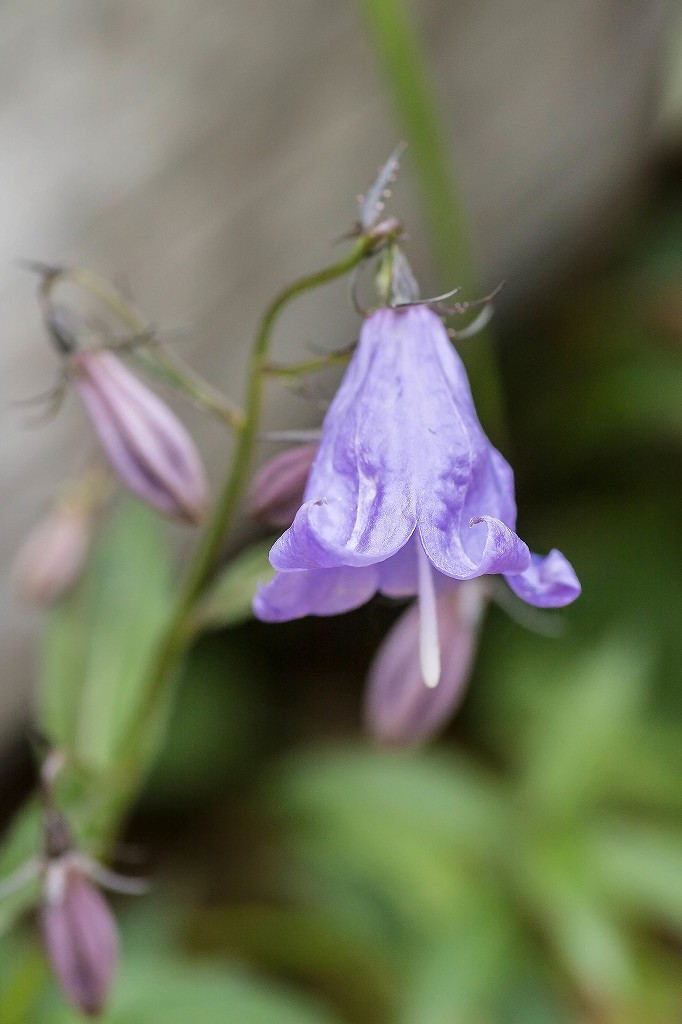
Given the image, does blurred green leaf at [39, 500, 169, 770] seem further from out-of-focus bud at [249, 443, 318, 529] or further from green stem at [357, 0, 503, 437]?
green stem at [357, 0, 503, 437]

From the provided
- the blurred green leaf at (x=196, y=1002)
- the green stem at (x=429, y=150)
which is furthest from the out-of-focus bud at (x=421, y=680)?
the green stem at (x=429, y=150)

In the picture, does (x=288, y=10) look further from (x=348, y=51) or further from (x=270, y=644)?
(x=270, y=644)

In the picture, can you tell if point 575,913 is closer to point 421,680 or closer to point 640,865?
point 640,865

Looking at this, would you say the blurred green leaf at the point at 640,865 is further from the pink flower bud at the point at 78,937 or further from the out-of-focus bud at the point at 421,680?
the pink flower bud at the point at 78,937

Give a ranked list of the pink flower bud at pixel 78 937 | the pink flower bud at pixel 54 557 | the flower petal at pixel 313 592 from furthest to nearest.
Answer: the pink flower bud at pixel 54 557
the pink flower bud at pixel 78 937
the flower petal at pixel 313 592

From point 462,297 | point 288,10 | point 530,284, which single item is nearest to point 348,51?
point 288,10

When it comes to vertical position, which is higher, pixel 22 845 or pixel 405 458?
pixel 405 458

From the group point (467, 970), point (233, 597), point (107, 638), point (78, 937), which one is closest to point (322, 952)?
point (467, 970)

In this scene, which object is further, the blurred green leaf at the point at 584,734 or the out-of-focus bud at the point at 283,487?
the blurred green leaf at the point at 584,734
